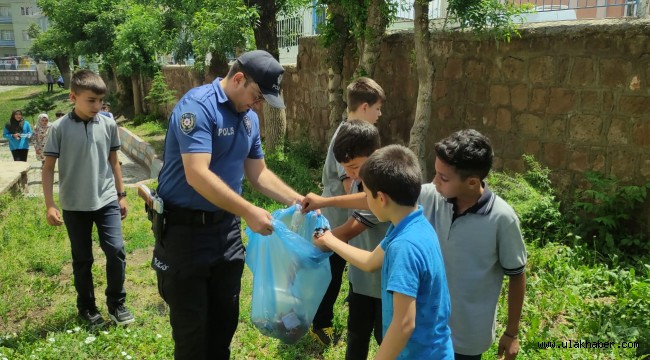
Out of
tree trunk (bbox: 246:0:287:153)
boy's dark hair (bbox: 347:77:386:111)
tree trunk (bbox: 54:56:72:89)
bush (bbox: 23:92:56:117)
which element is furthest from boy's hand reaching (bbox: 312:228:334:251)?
tree trunk (bbox: 54:56:72:89)

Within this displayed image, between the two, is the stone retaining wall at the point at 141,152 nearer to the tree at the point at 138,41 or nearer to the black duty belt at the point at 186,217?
the tree at the point at 138,41

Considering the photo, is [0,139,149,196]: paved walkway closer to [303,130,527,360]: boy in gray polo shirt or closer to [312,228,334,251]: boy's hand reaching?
[312,228,334,251]: boy's hand reaching

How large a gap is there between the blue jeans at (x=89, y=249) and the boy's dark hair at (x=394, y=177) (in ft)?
8.35

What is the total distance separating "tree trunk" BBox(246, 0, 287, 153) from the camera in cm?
909

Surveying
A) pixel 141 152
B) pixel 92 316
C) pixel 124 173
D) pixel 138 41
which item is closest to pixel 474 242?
pixel 92 316

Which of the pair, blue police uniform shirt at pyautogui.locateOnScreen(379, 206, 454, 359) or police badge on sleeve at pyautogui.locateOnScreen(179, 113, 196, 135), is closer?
blue police uniform shirt at pyautogui.locateOnScreen(379, 206, 454, 359)

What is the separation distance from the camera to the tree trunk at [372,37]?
6387mm

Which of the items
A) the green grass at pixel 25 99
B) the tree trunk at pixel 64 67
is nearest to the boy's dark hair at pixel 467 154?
the green grass at pixel 25 99

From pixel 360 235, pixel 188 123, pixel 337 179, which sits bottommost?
pixel 360 235

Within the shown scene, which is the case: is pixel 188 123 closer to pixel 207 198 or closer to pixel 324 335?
pixel 207 198

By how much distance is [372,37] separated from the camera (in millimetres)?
6430

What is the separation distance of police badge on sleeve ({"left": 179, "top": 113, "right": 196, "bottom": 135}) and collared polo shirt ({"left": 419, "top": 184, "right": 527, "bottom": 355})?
1.18 metres

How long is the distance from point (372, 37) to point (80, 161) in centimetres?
378

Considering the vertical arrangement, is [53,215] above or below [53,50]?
below
